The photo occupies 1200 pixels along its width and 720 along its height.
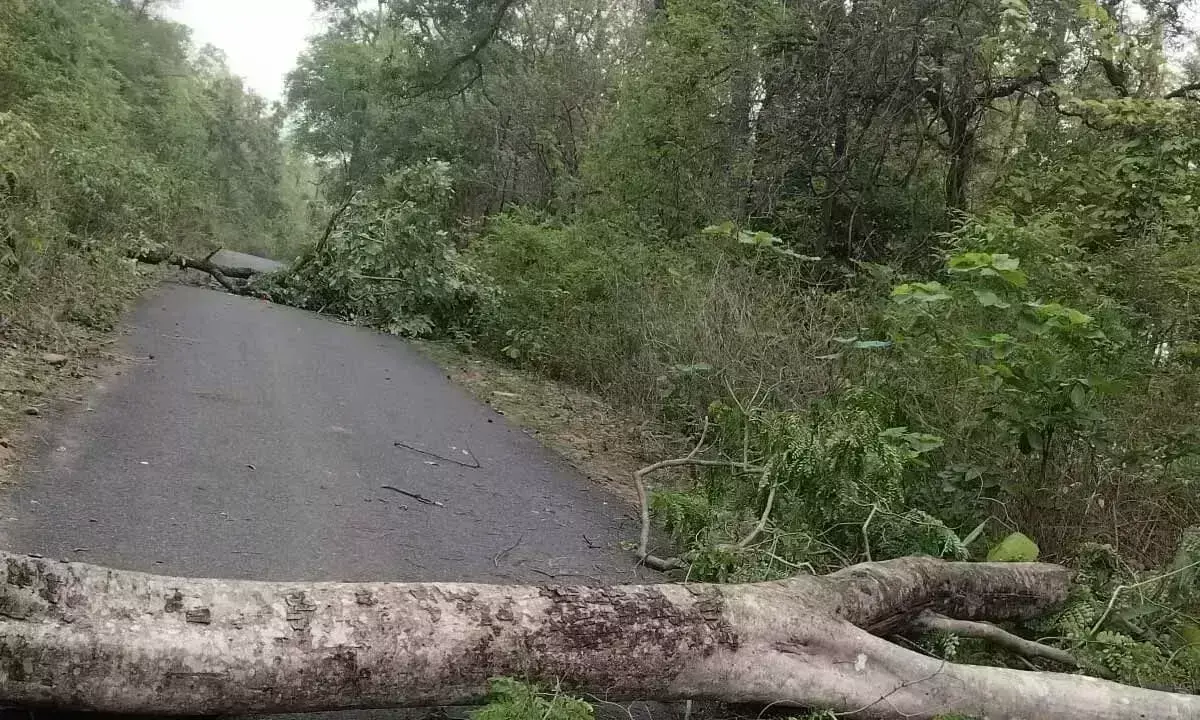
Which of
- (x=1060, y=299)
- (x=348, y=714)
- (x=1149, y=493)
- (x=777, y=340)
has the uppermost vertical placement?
(x=1060, y=299)

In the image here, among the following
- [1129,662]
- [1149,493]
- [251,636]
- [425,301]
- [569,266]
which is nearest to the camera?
[251,636]

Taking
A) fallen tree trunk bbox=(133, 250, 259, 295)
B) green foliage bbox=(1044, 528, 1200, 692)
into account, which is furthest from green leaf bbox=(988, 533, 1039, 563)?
fallen tree trunk bbox=(133, 250, 259, 295)

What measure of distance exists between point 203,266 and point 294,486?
1201 cm

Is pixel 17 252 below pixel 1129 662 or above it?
above

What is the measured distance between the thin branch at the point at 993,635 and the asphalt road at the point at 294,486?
4.94 ft

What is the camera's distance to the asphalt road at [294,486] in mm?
4043

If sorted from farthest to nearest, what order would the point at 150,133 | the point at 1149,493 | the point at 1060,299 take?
1. the point at 150,133
2. the point at 1060,299
3. the point at 1149,493

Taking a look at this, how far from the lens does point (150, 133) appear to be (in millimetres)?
29828

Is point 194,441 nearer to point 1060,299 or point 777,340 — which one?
point 777,340

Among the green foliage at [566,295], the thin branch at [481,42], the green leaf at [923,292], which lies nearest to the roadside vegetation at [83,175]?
the green foliage at [566,295]

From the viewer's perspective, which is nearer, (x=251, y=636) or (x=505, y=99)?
(x=251, y=636)

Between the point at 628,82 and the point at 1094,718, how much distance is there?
11819 mm

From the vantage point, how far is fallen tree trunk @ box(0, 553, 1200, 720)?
2334mm

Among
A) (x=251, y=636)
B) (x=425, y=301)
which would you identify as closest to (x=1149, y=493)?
(x=251, y=636)
